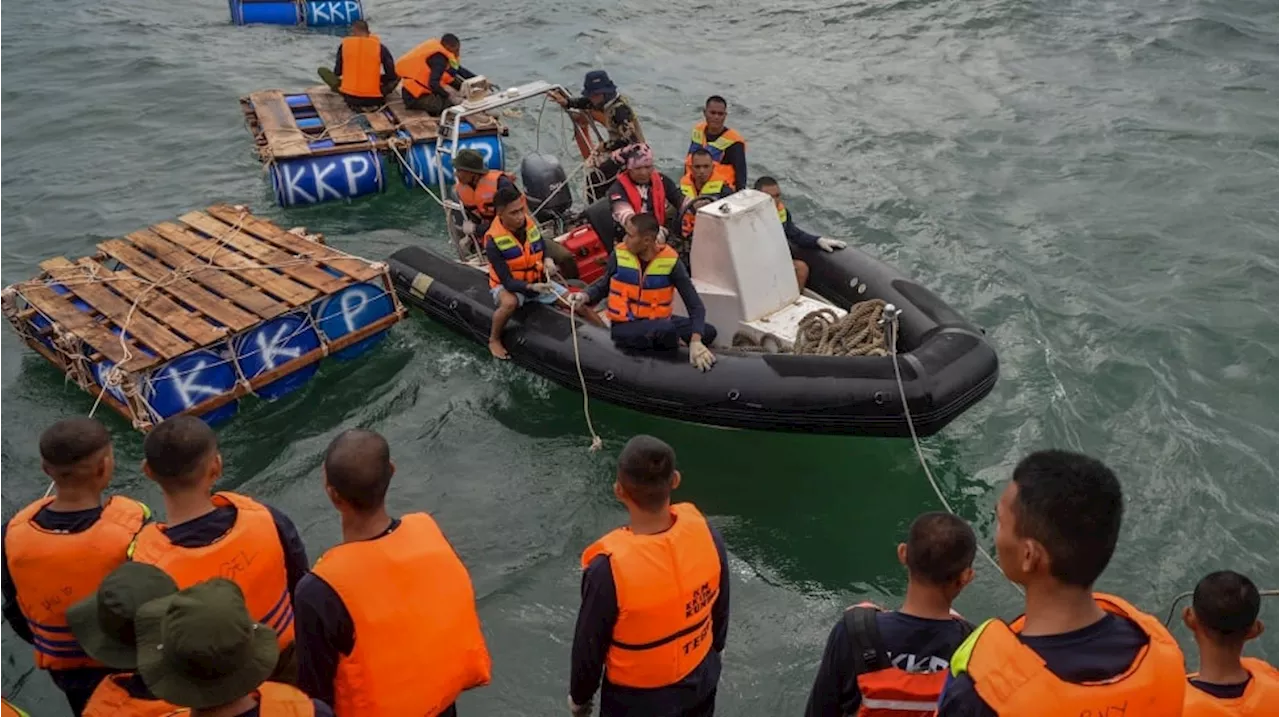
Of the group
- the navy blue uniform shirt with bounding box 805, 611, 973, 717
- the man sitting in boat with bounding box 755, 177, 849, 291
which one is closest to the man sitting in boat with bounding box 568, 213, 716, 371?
the man sitting in boat with bounding box 755, 177, 849, 291

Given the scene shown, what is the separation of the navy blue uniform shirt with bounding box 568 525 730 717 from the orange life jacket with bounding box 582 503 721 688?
0.10ft

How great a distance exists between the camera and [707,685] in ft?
11.8

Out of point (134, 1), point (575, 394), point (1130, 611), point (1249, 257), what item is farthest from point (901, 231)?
point (134, 1)

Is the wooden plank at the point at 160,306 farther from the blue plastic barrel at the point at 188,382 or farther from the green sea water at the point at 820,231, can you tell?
the green sea water at the point at 820,231

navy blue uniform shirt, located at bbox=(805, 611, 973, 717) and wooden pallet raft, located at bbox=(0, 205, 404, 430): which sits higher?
navy blue uniform shirt, located at bbox=(805, 611, 973, 717)

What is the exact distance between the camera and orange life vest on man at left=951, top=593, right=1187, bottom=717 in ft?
7.41

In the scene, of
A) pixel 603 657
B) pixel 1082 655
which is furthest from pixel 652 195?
pixel 1082 655

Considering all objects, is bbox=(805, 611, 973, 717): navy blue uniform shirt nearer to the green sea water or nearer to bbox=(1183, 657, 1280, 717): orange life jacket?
bbox=(1183, 657, 1280, 717): orange life jacket

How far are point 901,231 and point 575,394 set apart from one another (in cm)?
409

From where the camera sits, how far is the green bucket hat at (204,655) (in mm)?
2355

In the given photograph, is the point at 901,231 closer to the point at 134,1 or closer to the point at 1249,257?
the point at 1249,257

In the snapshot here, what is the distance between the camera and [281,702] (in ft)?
8.21

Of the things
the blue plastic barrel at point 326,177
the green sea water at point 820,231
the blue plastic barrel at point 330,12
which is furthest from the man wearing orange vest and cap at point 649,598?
the blue plastic barrel at point 330,12

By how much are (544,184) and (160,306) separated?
9.62ft
